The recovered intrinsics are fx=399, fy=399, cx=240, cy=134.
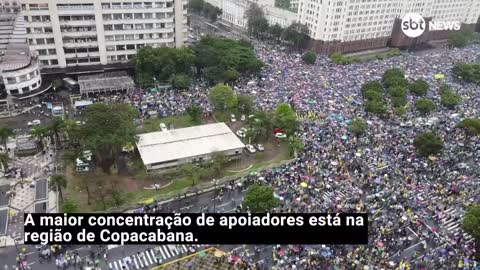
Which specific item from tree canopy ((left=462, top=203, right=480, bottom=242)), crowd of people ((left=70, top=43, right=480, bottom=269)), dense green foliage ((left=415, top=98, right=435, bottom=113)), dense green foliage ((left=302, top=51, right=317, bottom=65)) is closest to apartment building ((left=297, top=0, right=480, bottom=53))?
dense green foliage ((left=302, top=51, right=317, bottom=65))

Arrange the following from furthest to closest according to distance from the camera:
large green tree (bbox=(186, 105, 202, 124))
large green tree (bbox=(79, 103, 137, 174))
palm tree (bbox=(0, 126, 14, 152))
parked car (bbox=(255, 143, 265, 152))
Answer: large green tree (bbox=(186, 105, 202, 124)) → parked car (bbox=(255, 143, 265, 152)) → palm tree (bbox=(0, 126, 14, 152)) → large green tree (bbox=(79, 103, 137, 174))

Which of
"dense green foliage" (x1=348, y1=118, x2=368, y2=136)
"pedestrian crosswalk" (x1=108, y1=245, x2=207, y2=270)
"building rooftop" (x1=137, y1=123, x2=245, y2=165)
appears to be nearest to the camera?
"pedestrian crosswalk" (x1=108, y1=245, x2=207, y2=270)

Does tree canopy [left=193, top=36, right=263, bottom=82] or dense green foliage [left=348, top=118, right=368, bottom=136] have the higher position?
tree canopy [left=193, top=36, right=263, bottom=82]

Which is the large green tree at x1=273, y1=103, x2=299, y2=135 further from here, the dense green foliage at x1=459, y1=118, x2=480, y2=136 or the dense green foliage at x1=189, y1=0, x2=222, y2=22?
the dense green foliage at x1=189, y1=0, x2=222, y2=22

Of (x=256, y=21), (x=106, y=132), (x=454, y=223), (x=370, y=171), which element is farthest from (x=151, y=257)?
(x=256, y=21)

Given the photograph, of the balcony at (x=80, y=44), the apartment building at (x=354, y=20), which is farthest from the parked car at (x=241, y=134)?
the apartment building at (x=354, y=20)

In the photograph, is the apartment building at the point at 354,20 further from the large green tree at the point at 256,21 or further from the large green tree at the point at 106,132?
the large green tree at the point at 106,132

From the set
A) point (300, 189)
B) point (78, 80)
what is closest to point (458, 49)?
point (300, 189)

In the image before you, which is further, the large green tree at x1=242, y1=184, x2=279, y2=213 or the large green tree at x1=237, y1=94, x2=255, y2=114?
the large green tree at x1=237, y1=94, x2=255, y2=114

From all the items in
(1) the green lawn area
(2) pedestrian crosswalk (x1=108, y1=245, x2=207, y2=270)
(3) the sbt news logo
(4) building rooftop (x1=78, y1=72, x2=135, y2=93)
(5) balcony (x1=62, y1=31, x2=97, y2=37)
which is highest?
(5) balcony (x1=62, y1=31, x2=97, y2=37)
